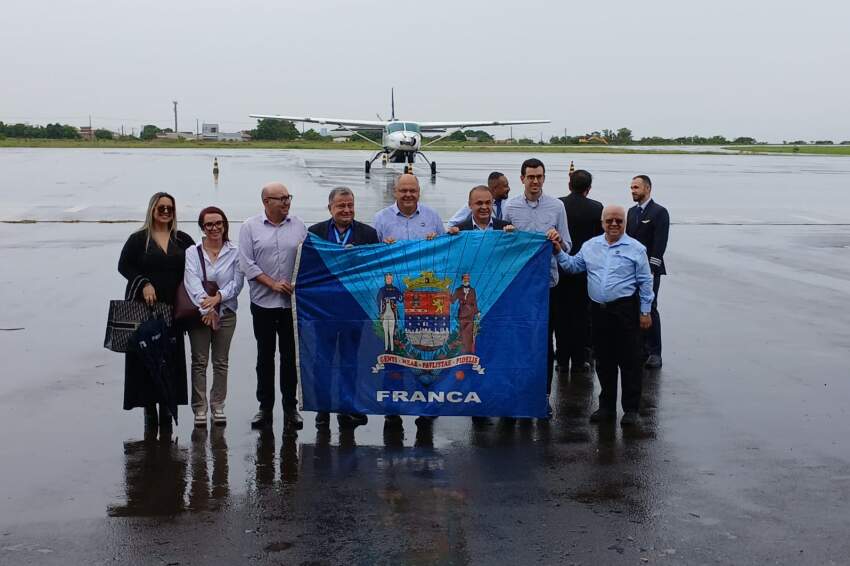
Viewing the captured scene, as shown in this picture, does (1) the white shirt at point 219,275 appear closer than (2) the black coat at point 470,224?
Yes

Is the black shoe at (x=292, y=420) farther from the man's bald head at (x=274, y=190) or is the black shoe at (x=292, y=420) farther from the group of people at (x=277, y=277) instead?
the man's bald head at (x=274, y=190)

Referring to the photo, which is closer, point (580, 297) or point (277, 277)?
point (277, 277)

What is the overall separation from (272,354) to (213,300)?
65cm

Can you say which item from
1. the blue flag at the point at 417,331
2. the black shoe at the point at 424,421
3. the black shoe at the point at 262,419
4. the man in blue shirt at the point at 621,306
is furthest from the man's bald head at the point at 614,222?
the black shoe at the point at 262,419

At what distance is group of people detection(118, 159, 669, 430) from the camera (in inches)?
273

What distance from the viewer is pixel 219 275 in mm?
6965

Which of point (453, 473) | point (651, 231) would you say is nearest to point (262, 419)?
point (453, 473)

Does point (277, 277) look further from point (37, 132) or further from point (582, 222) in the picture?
point (37, 132)

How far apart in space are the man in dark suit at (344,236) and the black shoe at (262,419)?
1.15ft

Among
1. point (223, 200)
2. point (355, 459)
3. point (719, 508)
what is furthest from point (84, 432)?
point (223, 200)

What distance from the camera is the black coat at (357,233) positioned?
7074 millimetres

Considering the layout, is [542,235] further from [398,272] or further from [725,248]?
[725,248]

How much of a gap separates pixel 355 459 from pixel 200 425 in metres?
1.29

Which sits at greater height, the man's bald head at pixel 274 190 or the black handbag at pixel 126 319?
the man's bald head at pixel 274 190
